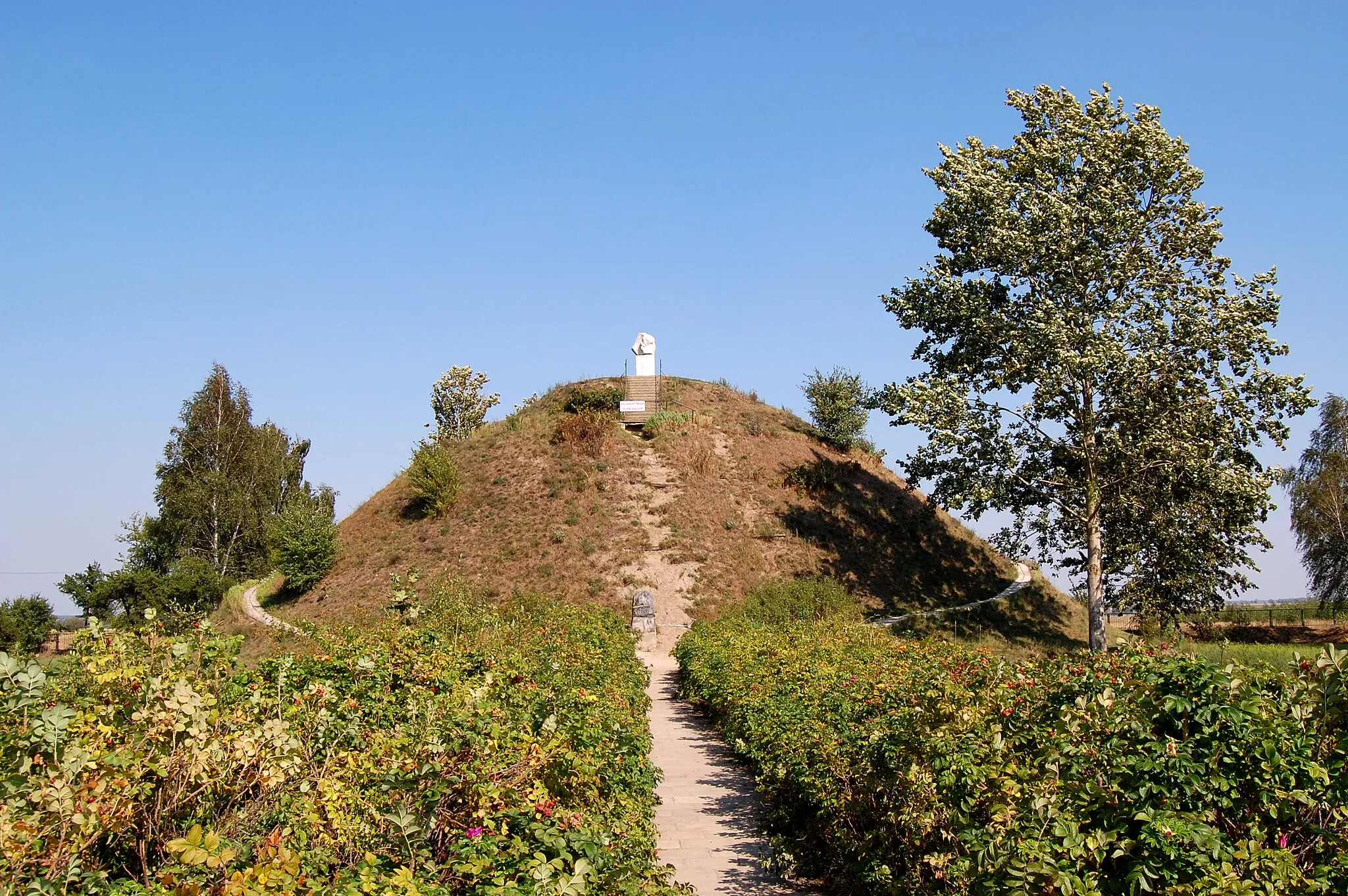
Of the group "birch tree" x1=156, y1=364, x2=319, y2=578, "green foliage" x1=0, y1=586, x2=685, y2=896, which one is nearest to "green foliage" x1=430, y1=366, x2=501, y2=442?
"birch tree" x1=156, y1=364, x2=319, y2=578

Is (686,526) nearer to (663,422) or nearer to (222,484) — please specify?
(663,422)

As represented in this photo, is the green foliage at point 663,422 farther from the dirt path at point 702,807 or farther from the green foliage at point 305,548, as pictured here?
the dirt path at point 702,807

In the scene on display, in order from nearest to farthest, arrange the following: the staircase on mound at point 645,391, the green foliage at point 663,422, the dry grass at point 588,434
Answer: the dry grass at point 588,434
the green foliage at point 663,422
the staircase on mound at point 645,391

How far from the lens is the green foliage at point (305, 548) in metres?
29.5

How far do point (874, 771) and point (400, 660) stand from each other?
11.7 feet

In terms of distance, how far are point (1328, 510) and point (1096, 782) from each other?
34875 mm

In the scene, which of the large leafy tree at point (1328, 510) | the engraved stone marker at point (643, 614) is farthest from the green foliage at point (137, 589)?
the large leafy tree at point (1328, 510)

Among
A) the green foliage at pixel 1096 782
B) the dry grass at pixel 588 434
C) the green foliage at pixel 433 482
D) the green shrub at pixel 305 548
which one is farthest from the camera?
the dry grass at pixel 588 434

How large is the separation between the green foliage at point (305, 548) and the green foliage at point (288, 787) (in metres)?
24.6

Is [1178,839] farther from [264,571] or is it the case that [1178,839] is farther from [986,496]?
[264,571]

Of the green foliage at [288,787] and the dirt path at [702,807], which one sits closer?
the green foliage at [288,787]

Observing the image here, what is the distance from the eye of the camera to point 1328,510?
3269 centimetres

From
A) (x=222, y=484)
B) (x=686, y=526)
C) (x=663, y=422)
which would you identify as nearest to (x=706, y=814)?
(x=686, y=526)

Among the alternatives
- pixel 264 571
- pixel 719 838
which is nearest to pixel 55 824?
pixel 719 838
